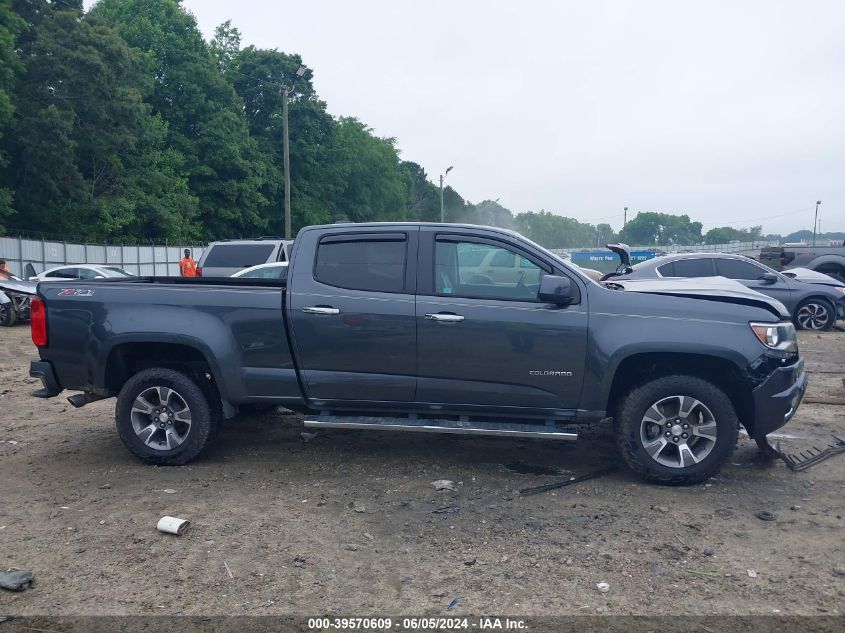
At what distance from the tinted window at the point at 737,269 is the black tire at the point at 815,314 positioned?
1218 mm

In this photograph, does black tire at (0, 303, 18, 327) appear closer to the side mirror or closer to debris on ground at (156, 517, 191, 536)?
debris on ground at (156, 517, 191, 536)

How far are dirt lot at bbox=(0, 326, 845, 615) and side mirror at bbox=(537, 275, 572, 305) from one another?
138 centimetres

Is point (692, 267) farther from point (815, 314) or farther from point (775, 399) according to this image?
point (775, 399)

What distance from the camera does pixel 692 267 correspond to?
12508mm

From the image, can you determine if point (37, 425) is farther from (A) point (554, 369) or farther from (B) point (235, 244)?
(B) point (235, 244)

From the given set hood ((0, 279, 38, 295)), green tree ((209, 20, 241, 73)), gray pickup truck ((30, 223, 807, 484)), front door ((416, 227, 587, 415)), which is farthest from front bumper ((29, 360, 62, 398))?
green tree ((209, 20, 241, 73))

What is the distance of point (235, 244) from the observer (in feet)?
49.4

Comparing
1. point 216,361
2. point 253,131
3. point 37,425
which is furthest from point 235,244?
point 253,131

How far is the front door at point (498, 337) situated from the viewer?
5.02 meters

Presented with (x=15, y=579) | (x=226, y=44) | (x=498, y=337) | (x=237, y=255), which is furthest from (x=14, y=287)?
(x=226, y=44)

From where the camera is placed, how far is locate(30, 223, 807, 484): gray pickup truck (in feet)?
16.2

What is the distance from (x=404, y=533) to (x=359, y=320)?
1.66 meters

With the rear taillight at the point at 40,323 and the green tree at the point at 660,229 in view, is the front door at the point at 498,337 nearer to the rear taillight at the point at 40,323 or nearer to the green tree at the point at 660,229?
the rear taillight at the point at 40,323

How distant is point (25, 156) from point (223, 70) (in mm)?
22505
